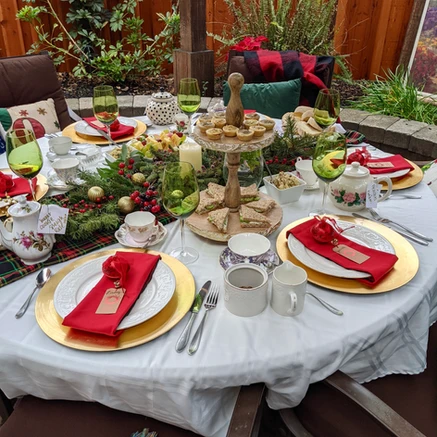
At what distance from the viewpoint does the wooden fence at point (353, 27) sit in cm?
391

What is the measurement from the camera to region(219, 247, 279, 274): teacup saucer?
101 centimetres

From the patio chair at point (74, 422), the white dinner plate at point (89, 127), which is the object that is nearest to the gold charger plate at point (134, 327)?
the patio chair at point (74, 422)

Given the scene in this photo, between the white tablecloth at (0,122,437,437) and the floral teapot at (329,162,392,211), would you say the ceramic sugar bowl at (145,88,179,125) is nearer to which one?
the floral teapot at (329,162,392,211)

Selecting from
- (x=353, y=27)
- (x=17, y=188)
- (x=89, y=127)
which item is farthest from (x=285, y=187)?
(x=353, y=27)

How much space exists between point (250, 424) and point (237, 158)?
0.68 meters

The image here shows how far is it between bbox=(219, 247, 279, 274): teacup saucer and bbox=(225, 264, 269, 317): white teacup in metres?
0.06

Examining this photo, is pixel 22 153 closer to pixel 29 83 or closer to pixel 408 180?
pixel 408 180

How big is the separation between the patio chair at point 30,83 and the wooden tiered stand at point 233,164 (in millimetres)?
1632

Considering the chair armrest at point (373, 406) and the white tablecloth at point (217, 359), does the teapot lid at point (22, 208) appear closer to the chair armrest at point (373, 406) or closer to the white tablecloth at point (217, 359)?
the white tablecloth at point (217, 359)

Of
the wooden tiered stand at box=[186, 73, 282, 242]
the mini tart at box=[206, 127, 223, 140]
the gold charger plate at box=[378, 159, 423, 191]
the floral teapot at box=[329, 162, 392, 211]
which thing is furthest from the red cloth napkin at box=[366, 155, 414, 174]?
the mini tart at box=[206, 127, 223, 140]

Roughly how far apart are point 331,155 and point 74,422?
3.15 feet

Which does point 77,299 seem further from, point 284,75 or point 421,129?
point 421,129

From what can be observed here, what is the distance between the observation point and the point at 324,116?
5.29ft

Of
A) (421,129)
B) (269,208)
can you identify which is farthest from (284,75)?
(269,208)
